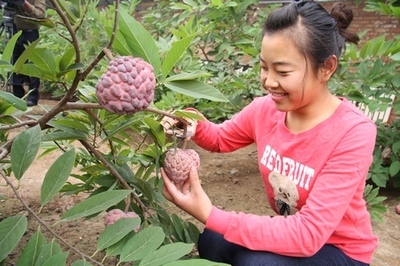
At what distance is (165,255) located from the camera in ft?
2.64

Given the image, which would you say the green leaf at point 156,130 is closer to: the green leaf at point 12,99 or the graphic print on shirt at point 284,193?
the green leaf at point 12,99

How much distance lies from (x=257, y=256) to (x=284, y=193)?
24 cm

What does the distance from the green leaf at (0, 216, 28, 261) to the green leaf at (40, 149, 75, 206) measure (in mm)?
61

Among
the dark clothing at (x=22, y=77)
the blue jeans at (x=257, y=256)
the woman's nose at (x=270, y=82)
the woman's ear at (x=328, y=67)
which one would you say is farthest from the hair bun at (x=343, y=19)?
the dark clothing at (x=22, y=77)

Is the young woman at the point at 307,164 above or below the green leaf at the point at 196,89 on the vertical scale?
below

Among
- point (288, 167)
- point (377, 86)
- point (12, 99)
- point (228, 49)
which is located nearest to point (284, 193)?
point (288, 167)

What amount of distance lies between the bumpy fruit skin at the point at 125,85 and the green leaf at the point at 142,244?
0.83 ft

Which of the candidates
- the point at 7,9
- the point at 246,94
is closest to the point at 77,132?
the point at 246,94

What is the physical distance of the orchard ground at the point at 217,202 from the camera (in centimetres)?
184

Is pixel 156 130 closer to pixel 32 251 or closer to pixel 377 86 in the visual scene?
pixel 32 251

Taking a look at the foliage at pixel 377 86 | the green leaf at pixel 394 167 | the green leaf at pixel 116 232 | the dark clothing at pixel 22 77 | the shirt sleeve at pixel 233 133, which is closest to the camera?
the green leaf at pixel 116 232

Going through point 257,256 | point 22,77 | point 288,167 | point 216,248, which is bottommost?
point 22,77

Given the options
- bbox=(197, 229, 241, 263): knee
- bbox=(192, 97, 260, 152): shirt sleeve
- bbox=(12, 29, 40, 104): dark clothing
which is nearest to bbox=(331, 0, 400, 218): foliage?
bbox=(192, 97, 260, 152): shirt sleeve

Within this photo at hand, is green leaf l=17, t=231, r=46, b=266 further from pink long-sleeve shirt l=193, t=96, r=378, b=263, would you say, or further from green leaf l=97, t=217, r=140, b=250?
pink long-sleeve shirt l=193, t=96, r=378, b=263
